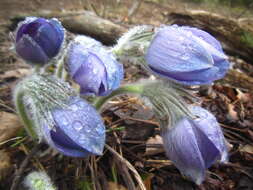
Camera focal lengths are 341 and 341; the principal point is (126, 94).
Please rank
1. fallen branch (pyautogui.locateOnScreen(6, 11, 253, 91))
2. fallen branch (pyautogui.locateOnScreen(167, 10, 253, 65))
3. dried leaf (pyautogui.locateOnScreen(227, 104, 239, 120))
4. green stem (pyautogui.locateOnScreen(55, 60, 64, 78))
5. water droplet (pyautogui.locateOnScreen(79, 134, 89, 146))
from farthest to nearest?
fallen branch (pyautogui.locateOnScreen(167, 10, 253, 65))
fallen branch (pyautogui.locateOnScreen(6, 11, 253, 91))
dried leaf (pyautogui.locateOnScreen(227, 104, 239, 120))
green stem (pyautogui.locateOnScreen(55, 60, 64, 78))
water droplet (pyautogui.locateOnScreen(79, 134, 89, 146))

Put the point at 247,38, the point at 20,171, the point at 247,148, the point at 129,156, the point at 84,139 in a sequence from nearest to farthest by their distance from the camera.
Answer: the point at 84,139
the point at 20,171
the point at 129,156
the point at 247,148
the point at 247,38

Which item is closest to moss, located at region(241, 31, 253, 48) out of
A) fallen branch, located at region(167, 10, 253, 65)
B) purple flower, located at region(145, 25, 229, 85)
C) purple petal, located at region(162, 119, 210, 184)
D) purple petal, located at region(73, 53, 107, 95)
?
fallen branch, located at region(167, 10, 253, 65)

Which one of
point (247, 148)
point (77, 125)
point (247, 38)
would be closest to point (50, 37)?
point (77, 125)

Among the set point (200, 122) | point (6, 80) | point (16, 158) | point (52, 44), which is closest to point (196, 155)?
point (200, 122)

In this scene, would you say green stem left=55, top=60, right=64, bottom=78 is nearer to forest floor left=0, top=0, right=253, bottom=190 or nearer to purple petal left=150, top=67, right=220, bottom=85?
forest floor left=0, top=0, right=253, bottom=190

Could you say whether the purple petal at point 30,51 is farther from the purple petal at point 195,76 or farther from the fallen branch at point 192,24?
the fallen branch at point 192,24

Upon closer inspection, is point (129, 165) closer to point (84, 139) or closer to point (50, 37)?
point (84, 139)
